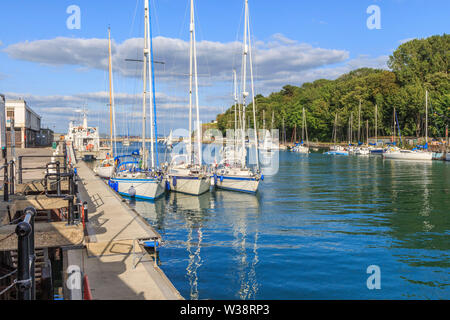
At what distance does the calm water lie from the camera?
1417 cm

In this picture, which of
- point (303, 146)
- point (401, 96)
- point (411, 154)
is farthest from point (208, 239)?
point (303, 146)

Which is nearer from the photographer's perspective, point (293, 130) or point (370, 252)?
point (370, 252)

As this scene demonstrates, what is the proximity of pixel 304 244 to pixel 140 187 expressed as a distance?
17.1m

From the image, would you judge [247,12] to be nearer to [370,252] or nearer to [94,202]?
[94,202]

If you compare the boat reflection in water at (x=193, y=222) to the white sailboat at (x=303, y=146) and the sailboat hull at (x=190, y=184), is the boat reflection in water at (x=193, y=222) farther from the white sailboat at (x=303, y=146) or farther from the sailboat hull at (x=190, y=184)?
the white sailboat at (x=303, y=146)

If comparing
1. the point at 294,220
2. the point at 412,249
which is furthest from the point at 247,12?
the point at 412,249

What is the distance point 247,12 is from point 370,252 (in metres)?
32.7

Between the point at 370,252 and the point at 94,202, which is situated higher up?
the point at 94,202

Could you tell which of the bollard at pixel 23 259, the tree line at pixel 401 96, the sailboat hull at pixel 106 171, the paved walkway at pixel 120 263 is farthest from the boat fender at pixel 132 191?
the tree line at pixel 401 96

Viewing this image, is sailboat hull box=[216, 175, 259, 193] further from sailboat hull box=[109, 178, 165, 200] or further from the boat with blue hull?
sailboat hull box=[109, 178, 165, 200]
